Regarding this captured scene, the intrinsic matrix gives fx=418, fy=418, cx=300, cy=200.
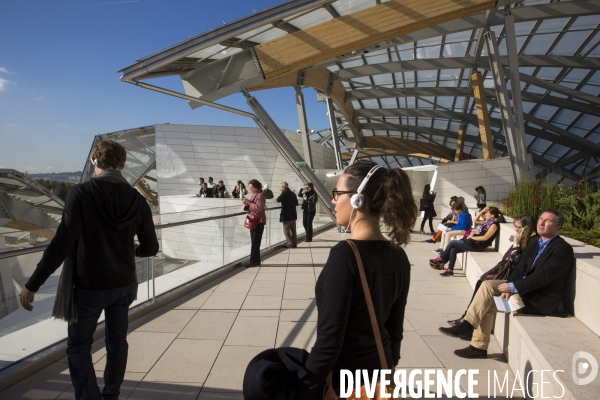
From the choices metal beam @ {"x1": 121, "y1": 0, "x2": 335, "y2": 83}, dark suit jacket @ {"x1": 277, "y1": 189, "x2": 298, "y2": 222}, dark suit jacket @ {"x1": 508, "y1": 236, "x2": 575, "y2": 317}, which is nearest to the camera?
dark suit jacket @ {"x1": 508, "y1": 236, "x2": 575, "y2": 317}

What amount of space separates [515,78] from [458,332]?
43.8ft

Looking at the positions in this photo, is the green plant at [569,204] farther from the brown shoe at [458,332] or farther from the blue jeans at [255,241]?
the blue jeans at [255,241]

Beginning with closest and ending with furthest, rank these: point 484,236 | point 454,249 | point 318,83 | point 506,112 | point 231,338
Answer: point 231,338 < point 484,236 < point 454,249 < point 506,112 < point 318,83

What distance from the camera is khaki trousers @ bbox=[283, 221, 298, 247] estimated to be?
33.1 ft

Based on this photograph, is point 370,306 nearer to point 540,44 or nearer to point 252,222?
point 252,222

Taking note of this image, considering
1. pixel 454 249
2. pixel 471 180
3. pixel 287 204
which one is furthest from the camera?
pixel 471 180

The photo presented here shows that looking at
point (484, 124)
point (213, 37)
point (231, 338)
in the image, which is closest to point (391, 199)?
point (231, 338)

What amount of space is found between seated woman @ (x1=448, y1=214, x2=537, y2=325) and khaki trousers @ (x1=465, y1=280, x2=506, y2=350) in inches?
12.7

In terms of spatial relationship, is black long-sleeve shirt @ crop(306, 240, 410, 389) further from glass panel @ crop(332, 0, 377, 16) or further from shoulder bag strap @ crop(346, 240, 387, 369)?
glass panel @ crop(332, 0, 377, 16)

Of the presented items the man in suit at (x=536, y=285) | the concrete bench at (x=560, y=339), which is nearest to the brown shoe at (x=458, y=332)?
the man in suit at (x=536, y=285)

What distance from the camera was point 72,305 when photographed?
8.17 feet

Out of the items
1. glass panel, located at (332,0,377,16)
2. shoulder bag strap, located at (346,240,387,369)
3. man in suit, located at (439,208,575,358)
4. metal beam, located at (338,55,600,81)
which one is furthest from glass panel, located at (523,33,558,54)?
shoulder bag strap, located at (346,240,387,369)

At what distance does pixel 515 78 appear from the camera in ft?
48.6

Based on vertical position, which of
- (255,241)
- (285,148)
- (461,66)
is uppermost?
(461,66)
